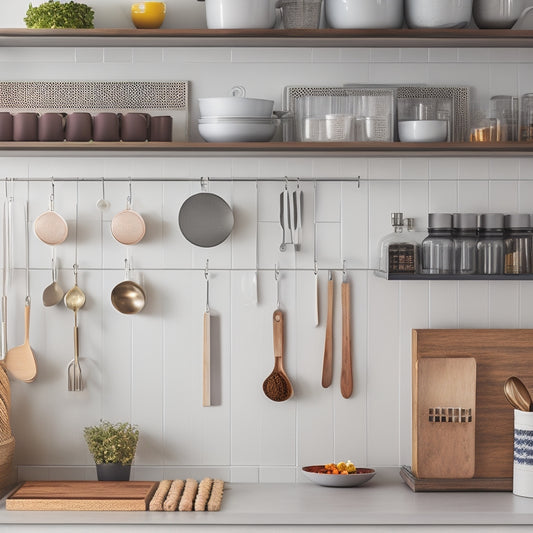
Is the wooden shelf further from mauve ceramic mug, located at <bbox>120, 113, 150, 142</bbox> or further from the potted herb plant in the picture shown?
the potted herb plant

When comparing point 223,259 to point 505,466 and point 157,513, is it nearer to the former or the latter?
point 157,513

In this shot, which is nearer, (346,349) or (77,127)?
(77,127)

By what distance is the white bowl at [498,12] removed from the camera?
2279 millimetres

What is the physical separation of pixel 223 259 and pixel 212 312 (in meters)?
0.16

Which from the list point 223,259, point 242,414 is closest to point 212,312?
point 223,259

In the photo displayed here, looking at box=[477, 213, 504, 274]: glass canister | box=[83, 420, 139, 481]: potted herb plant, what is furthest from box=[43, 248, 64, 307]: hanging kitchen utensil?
box=[477, 213, 504, 274]: glass canister

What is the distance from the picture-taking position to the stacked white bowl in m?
2.23

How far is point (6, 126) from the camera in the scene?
227 cm

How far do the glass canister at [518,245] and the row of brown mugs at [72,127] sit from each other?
102cm

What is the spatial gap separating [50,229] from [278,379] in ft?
2.52

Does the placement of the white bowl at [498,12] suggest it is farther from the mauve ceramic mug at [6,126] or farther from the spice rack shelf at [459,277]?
the mauve ceramic mug at [6,126]

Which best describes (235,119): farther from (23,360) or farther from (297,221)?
(23,360)

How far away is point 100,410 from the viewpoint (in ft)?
8.11

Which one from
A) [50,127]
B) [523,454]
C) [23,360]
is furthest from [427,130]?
[23,360]
